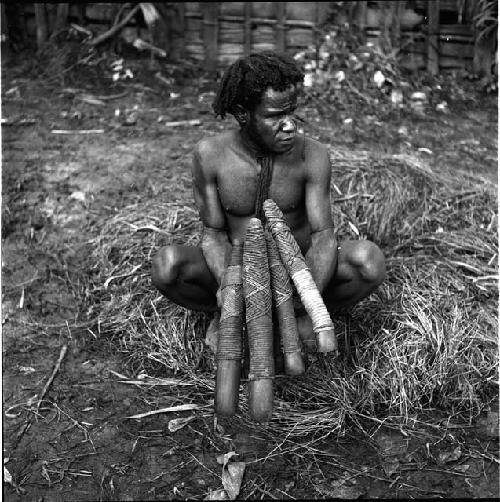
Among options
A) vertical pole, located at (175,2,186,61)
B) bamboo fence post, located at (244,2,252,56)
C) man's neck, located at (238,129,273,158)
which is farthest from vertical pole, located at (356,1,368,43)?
man's neck, located at (238,129,273,158)

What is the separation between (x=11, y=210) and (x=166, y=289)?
6.07ft

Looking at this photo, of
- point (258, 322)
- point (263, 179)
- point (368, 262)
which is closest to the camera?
point (258, 322)

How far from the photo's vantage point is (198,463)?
10.3 feet

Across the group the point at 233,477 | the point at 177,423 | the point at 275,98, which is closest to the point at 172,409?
the point at 177,423

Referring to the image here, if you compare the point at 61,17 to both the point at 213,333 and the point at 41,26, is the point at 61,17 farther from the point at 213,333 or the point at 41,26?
the point at 213,333

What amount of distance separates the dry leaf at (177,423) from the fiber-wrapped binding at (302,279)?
0.88 meters

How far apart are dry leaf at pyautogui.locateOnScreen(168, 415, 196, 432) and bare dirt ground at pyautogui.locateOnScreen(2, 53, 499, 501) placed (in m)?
0.03

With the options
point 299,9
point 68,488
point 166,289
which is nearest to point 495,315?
point 166,289

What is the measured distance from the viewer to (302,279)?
9.45ft

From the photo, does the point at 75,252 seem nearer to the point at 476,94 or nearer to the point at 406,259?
the point at 406,259

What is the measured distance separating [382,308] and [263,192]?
3.34 feet

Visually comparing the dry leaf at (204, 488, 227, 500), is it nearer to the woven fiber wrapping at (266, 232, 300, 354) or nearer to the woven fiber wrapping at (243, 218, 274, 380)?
the woven fiber wrapping at (243, 218, 274, 380)

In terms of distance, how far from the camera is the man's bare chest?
10.6ft

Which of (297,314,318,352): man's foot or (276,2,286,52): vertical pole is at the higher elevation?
(276,2,286,52): vertical pole
